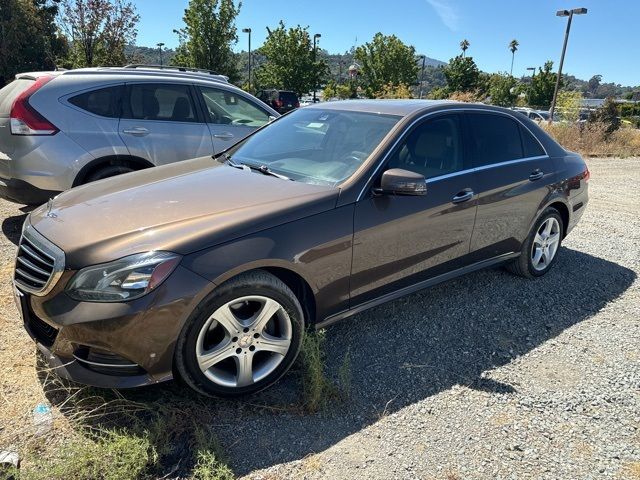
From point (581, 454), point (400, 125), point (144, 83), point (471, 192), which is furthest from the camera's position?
point (144, 83)

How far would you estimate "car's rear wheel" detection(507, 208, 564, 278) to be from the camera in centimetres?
452

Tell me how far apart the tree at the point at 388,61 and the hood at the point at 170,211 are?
3659 cm

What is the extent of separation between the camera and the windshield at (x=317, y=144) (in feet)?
11.0

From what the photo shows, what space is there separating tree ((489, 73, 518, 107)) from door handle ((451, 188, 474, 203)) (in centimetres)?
5410

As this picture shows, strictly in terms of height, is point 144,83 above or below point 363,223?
above

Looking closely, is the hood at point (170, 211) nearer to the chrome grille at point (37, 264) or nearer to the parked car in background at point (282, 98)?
the chrome grille at point (37, 264)

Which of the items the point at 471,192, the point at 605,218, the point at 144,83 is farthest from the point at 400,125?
the point at 605,218

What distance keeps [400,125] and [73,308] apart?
7.83ft

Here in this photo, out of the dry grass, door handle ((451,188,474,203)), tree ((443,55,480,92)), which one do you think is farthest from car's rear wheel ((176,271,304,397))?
tree ((443,55,480,92))

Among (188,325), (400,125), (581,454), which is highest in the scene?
(400,125)

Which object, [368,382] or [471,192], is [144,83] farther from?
[368,382]

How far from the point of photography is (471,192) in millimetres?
3764

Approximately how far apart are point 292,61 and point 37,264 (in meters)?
35.7

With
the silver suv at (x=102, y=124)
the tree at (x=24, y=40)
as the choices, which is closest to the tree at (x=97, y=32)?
the tree at (x=24, y=40)
